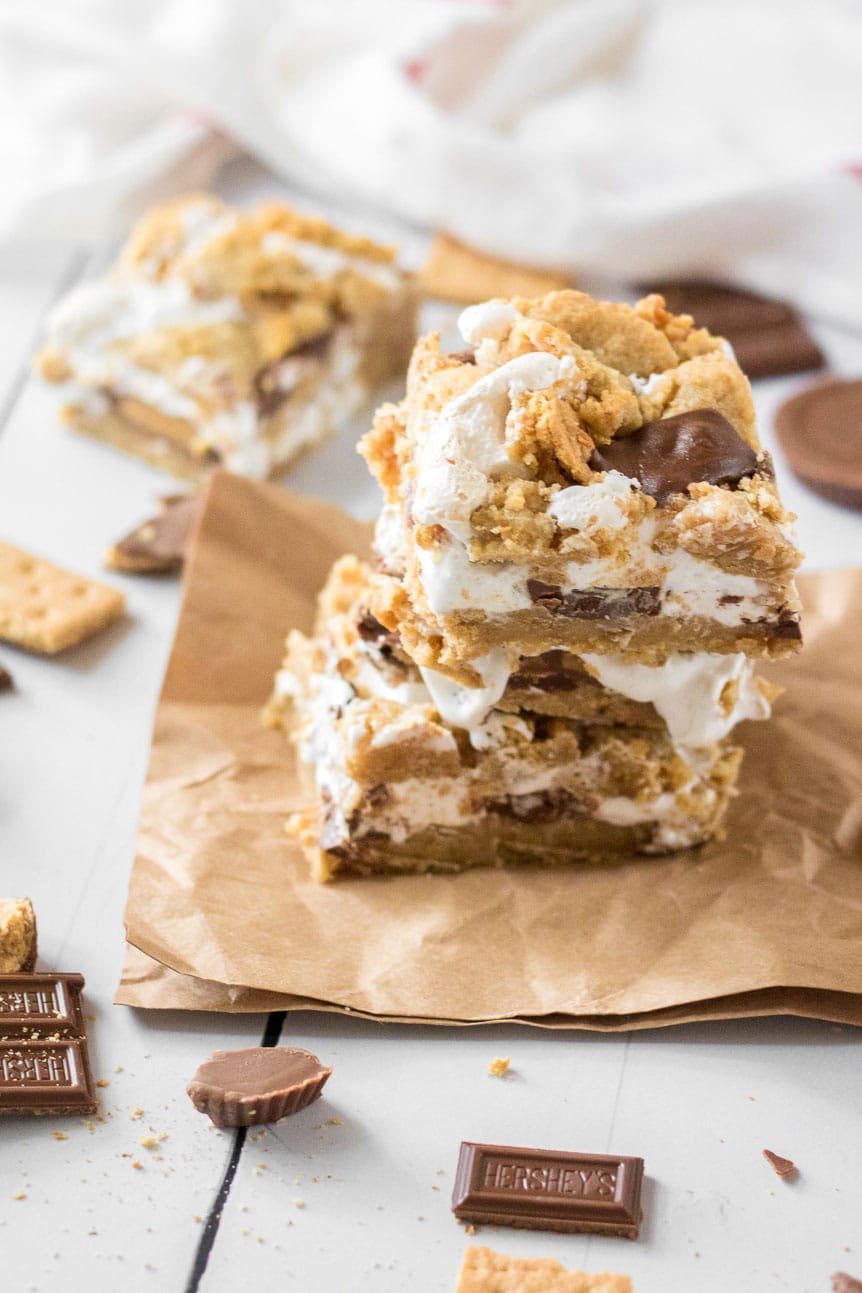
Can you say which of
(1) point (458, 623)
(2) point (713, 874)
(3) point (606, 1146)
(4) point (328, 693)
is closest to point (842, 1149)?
(3) point (606, 1146)

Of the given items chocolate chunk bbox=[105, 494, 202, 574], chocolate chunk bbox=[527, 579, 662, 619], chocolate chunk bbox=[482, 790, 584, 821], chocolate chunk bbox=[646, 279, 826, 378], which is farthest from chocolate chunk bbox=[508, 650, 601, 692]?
chocolate chunk bbox=[646, 279, 826, 378]

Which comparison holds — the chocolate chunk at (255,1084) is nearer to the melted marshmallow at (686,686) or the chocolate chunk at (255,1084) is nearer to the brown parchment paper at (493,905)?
the brown parchment paper at (493,905)

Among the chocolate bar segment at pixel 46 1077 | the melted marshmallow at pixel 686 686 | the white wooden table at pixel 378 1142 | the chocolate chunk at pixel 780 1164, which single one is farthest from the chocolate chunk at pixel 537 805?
the chocolate bar segment at pixel 46 1077

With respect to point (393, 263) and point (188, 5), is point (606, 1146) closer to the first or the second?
point (393, 263)

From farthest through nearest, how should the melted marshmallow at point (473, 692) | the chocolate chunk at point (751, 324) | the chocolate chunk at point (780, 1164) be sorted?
the chocolate chunk at point (751, 324) < the melted marshmallow at point (473, 692) < the chocolate chunk at point (780, 1164)

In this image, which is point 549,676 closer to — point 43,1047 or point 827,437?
point 43,1047
